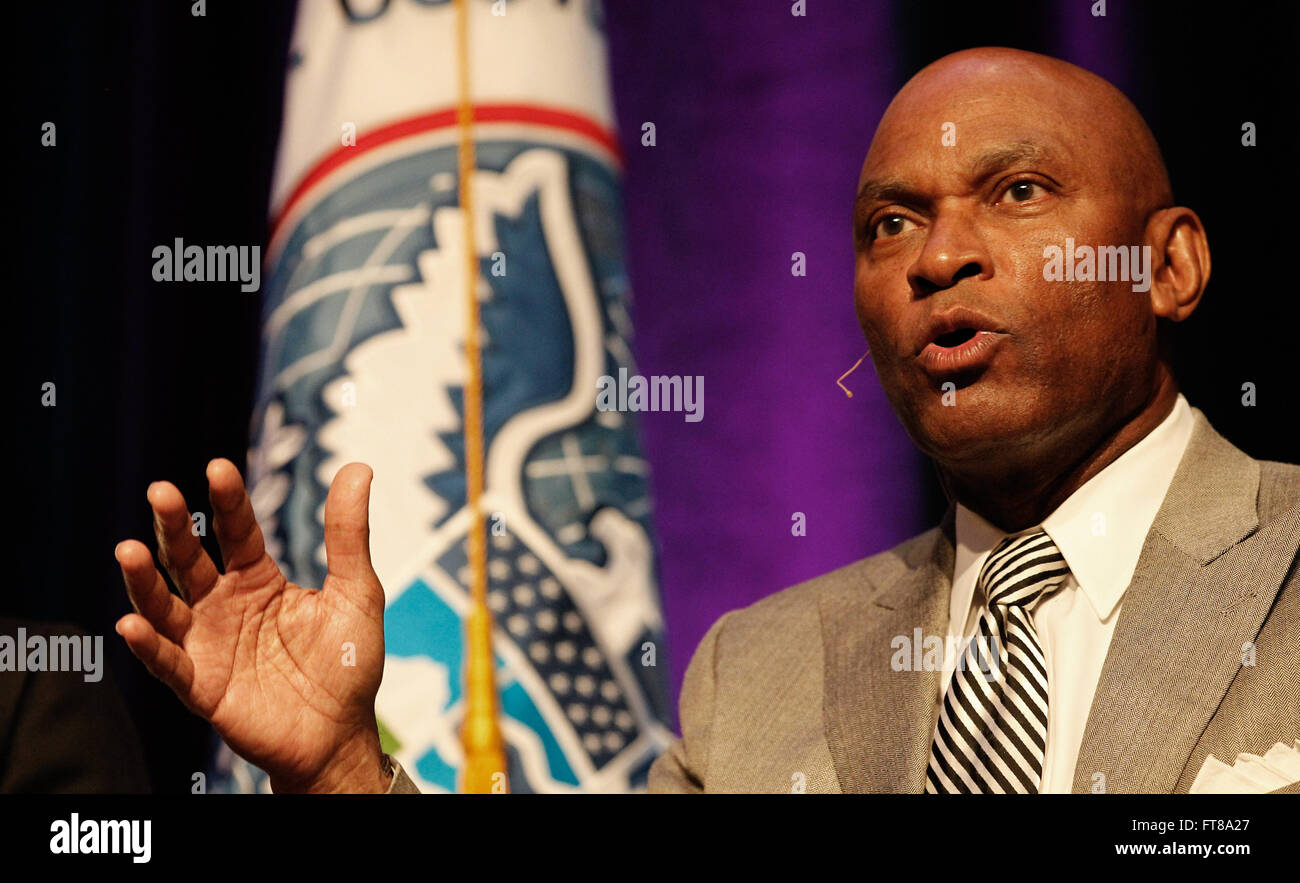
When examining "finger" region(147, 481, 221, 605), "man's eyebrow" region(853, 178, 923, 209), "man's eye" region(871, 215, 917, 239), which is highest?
"man's eyebrow" region(853, 178, 923, 209)

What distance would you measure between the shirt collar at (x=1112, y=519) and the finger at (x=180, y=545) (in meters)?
0.83

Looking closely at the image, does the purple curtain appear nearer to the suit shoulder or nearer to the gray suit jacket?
the gray suit jacket

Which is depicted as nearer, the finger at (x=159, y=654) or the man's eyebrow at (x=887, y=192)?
the finger at (x=159, y=654)

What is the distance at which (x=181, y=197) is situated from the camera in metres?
2.10

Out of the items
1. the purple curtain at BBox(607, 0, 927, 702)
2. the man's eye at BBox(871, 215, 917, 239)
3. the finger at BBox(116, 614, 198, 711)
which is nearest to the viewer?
the finger at BBox(116, 614, 198, 711)

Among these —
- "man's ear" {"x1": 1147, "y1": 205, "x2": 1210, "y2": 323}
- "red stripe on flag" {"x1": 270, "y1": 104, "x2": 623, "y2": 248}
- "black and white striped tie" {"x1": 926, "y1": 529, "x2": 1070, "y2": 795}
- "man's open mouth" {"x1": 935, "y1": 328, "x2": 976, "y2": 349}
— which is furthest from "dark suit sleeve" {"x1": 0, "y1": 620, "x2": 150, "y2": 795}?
"man's ear" {"x1": 1147, "y1": 205, "x2": 1210, "y2": 323}

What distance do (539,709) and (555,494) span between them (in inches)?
12.8

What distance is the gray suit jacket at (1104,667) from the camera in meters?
1.18

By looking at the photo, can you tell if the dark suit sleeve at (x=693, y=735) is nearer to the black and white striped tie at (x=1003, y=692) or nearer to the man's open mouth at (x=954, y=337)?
the black and white striped tie at (x=1003, y=692)

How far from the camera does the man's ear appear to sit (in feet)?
4.71

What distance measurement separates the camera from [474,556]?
1.88 meters

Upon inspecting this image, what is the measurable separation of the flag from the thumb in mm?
614

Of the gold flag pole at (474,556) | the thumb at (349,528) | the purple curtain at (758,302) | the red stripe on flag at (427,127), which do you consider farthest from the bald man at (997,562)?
the red stripe on flag at (427,127)

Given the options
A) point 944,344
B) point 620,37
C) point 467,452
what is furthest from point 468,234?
point 944,344
